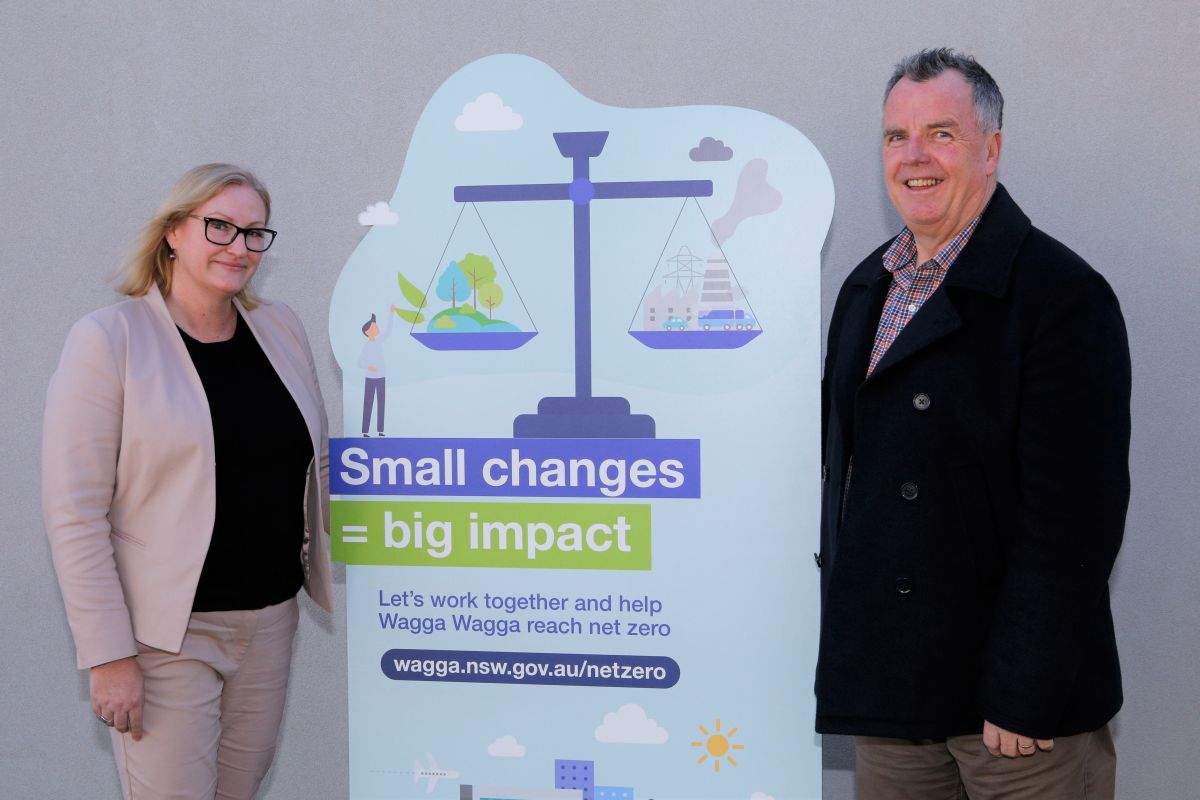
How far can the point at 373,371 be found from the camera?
6.79 ft

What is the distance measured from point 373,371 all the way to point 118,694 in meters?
0.76

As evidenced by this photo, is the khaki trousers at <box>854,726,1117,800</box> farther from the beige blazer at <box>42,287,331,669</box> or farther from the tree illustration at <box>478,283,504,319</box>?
the beige blazer at <box>42,287,331,669</box>

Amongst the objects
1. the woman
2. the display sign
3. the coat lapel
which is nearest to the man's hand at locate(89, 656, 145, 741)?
the woman

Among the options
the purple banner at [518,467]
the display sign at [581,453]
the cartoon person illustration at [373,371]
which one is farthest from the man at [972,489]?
the cartoon person illustration at [373,371]

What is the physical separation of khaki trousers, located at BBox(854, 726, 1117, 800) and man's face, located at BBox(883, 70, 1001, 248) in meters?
0.82

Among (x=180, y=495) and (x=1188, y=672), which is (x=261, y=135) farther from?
(x=1188, y=672)

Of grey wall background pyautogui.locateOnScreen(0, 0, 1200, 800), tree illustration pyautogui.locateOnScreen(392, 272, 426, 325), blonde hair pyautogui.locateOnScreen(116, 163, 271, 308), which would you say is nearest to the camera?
blonde hair pyautogui.locateOnScreen(116, 163, 271, 308)

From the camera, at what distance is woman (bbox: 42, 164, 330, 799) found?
5.54 feet

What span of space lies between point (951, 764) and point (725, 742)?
46cm

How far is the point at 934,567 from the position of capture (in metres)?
1.56

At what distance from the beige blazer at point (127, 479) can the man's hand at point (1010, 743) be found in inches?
52.5

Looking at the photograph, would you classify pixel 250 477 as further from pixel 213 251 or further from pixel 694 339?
pixel 694 339

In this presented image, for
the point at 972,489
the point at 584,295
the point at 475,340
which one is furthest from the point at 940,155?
the point at 475,340

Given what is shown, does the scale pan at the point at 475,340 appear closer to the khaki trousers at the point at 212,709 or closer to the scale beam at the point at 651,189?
the scale beam at the point at 651,189
